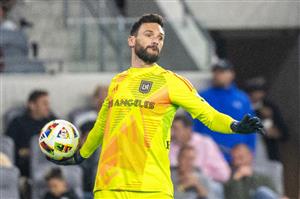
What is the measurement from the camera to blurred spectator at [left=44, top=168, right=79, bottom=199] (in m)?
10.9

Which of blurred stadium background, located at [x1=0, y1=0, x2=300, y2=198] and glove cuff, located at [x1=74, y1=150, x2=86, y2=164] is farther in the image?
blurred stadium background, located at [x1=0, y1=0, x2=300, y2=198]

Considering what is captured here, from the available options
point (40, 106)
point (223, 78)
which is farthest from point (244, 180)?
point (40, 106)

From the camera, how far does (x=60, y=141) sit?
7.75 meters

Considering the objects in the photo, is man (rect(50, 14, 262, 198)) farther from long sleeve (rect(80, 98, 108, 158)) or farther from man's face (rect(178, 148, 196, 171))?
man's face (rect(178, 148, 196, 171))

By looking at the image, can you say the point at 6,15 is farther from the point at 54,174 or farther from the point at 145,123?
the point at 145,123

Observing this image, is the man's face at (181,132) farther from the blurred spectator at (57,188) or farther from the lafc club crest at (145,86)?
the lafc club crest at (145,86)

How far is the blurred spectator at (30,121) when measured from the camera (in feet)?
39.1

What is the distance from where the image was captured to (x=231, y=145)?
12.7 meters

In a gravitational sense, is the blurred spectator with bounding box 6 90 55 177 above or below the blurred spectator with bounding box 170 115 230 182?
above

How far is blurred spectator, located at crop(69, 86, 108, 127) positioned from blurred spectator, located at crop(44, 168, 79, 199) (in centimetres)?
120

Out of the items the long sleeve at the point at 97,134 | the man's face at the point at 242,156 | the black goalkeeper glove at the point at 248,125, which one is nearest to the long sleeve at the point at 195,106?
the black goalkeeper glove at the point at 248,125

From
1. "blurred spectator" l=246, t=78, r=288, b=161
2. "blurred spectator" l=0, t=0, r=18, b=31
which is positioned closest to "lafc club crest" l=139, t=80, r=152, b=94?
"blurred spectator" l=0, t=0, r=18, b=31

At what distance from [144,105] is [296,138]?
8.10 meters

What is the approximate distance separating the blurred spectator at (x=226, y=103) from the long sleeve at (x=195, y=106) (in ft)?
17.6
